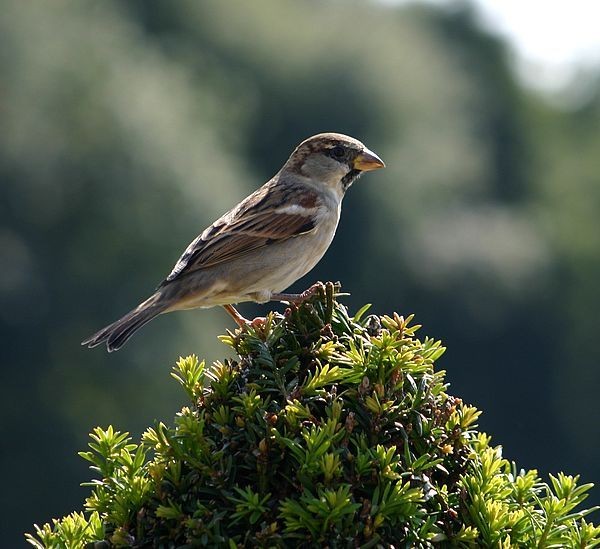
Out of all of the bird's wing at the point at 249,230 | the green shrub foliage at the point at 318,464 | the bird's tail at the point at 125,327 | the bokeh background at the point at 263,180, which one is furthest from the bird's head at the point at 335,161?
the bokeh background at the point at 263,180

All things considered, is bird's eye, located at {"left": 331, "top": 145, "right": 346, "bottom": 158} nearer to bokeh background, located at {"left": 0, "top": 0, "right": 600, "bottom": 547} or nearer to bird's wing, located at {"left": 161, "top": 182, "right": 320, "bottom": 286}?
bird's wing, located at {"left": 161, "top": 182, "right": 320, "bottom": 286}

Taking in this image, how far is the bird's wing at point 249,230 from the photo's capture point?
5.82 m

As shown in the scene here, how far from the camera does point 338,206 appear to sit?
6352 mm

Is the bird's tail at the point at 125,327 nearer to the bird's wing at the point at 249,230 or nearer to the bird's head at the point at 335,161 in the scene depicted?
the bird's wing at the point at 249,230

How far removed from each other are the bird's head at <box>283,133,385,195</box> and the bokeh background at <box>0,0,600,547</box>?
20.9m

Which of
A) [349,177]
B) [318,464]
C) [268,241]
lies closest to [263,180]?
[349,177]

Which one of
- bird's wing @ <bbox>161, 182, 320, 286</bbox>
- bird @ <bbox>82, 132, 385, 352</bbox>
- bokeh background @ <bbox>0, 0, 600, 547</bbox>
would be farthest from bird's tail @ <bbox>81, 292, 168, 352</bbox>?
bokeh background @ <bbox>0, 0, 600, 547</bbox>

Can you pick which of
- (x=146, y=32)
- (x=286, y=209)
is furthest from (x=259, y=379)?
(x=146, y=32)

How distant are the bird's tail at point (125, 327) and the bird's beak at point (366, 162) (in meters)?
1.41

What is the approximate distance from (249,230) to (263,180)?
1743 inches

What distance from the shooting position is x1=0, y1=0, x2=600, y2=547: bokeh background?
3419 centimetres

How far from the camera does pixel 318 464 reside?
296 cm

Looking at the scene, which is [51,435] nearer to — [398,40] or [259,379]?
[259,379]

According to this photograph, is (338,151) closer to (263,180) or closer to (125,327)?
(125,327)
